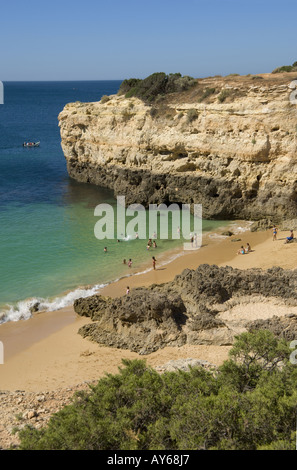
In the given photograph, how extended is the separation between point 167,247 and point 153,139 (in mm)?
10017

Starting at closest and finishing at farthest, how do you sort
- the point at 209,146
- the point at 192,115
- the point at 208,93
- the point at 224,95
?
the point at 224,95, the point at 209,146, the point at 192,115, the point at 208,93

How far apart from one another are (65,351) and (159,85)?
1026 inches

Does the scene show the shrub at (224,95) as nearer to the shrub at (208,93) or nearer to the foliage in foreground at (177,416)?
the shrub at (208,93)

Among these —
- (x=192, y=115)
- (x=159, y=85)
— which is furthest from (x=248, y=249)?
(x=159, y=85)

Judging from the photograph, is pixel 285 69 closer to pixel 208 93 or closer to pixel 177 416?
pixel 208 93

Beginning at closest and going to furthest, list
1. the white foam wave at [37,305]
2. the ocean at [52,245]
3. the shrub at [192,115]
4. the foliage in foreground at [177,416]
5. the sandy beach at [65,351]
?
the foliage in foreground at [177,416] → the sandy beach at [65,351] → the white foam wave at [37,305] → the ocean at [52,245] → the shrub at [192,115]

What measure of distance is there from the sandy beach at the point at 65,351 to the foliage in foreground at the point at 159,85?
17609mm

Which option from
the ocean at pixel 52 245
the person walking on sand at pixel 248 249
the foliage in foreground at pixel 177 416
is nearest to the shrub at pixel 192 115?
the ocean at pixel 52 245

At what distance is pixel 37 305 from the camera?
67.2 feet

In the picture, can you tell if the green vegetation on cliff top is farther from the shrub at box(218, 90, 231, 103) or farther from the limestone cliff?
the shrub at box(218, 90, 231, 103)

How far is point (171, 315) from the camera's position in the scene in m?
16.3

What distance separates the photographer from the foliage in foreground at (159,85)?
35.8 meters
